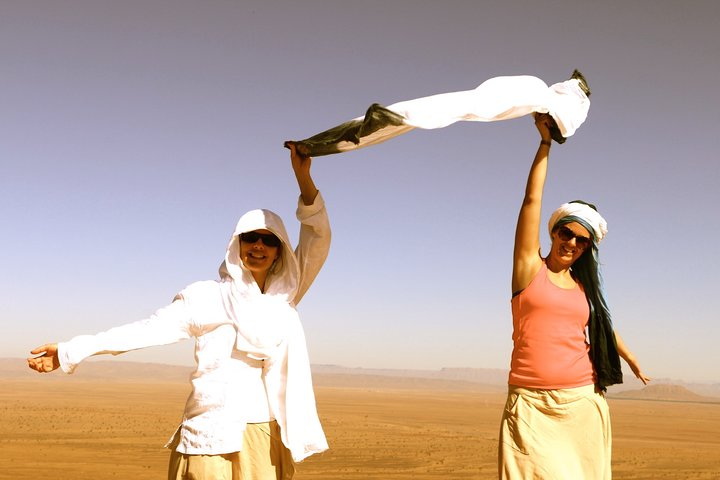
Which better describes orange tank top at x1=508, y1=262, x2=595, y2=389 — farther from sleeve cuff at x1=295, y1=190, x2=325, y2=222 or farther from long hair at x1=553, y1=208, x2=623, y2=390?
sleeve cuff at x1=295, y1=190, x2=325, y2=222

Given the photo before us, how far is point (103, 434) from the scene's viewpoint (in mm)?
19844

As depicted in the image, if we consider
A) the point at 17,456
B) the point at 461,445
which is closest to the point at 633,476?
the point at 461,445

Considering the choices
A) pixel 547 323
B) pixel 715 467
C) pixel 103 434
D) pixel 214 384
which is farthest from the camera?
pixel 103 434

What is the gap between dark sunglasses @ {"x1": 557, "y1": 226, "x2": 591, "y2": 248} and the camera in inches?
155

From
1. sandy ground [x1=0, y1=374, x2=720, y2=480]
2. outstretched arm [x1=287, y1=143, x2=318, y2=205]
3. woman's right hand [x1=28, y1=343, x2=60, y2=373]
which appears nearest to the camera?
woman's right hand [x1=28, y1=343, x2=60, y2=373]

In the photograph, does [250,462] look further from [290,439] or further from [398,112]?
[398,112]

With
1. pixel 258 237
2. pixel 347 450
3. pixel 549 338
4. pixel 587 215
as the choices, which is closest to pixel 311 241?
pixel 258 237

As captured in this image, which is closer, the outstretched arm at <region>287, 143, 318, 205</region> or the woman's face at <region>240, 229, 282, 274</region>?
the woman's face at <region>240, 229, 282, 274</region>

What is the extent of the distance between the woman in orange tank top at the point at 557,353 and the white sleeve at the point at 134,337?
1668 millimetres

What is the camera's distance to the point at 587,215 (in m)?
3.90

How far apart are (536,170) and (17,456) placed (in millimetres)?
14365

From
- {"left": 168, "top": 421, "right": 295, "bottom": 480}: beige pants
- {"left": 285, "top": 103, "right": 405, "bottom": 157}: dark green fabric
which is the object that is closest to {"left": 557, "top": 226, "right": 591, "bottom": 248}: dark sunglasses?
{"left": 285, "top": 103, "right": 405, "bottom": 157}: dark green fabric

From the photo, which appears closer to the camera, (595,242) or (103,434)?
(595,242)

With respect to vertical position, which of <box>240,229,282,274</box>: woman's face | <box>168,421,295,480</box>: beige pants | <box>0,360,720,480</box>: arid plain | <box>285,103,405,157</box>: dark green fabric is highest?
<box>285,103,405,157</box>: dark green fabric
